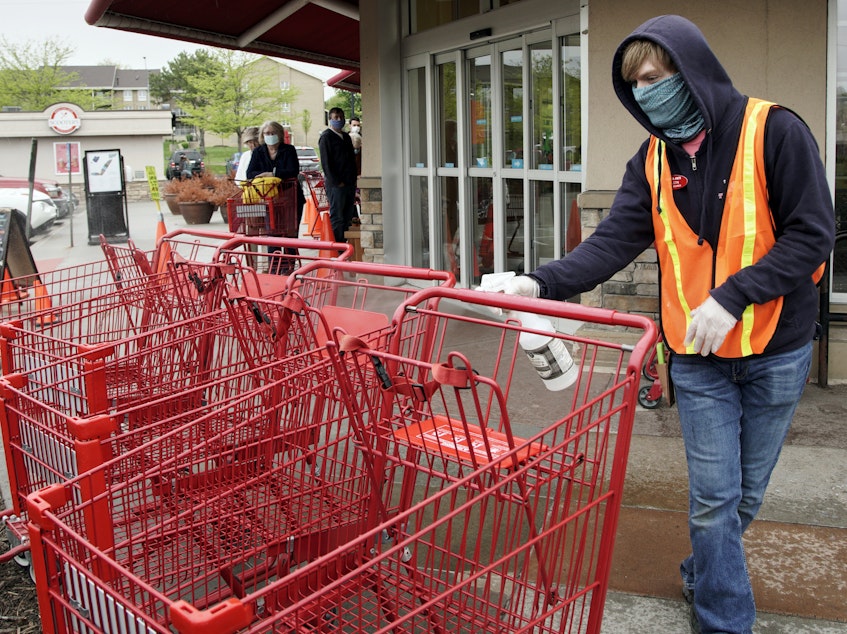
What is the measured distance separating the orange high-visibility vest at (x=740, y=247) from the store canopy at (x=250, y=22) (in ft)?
27.8

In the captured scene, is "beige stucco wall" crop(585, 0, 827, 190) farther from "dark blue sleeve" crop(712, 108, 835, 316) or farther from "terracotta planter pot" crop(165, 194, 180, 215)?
"terracotta planter pot" crop(165, 194, 180, 215)

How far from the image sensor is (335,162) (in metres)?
11.5

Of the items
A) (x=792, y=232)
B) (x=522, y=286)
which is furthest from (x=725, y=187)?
(x=522, y=286)

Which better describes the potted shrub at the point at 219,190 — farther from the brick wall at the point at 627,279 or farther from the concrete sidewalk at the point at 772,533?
the concrete sidewalk at the point at 772,533

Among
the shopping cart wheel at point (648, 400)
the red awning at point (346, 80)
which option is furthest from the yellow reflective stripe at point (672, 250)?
the red awning at point (346, 80)

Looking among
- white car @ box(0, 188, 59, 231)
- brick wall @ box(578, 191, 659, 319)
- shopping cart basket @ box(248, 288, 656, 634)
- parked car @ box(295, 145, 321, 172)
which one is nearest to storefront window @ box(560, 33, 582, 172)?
brick wall @ box(578, 191, 659, 319)

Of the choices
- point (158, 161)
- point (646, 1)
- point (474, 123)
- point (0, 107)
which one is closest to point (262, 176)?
point (474, 123)

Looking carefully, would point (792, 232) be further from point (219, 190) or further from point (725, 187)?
point (219, 190)

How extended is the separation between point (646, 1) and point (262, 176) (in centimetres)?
609

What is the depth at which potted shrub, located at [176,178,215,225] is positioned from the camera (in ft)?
71.4

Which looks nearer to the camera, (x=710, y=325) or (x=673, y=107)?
(x=710, y=325)

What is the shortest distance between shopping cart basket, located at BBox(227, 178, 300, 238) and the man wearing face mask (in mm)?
8086

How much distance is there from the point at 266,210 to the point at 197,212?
38.7ft

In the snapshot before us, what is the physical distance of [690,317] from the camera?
2.85 meters
